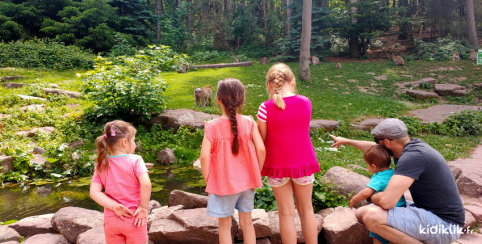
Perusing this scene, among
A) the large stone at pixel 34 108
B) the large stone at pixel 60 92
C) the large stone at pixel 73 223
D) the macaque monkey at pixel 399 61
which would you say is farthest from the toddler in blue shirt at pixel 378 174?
the macaque monkey at pixel 399 61

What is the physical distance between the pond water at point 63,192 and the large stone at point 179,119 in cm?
205

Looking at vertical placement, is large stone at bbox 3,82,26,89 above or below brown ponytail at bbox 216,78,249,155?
below

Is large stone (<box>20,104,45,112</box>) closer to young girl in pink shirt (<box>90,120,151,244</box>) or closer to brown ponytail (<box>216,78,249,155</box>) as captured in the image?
young girl in pink shirt (<box>90,120,151,244</box>)

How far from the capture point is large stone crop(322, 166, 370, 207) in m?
4.40

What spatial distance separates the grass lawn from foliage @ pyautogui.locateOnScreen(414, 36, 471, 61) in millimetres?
1347

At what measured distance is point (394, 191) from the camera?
2.73m

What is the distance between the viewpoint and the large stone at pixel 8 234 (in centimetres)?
374

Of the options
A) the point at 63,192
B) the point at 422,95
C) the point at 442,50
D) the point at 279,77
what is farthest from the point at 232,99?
the point at 442,50

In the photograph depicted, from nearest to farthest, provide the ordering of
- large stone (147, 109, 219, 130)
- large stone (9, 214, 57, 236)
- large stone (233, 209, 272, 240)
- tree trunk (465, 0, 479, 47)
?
large stone (233, 209, 272, 240)
large stone (9, 214, 57, 236)
large stone (147, 109, 219, 130)
tree trunk (465, 0, 479, 47)

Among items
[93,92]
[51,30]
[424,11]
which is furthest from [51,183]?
[424,11]

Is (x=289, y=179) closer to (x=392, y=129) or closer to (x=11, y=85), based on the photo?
(x=392, y=129)

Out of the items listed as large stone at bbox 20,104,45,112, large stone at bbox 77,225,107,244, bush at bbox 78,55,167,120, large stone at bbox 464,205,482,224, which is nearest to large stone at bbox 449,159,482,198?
large stone at bbox 464,205,482,224

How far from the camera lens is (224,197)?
292cm

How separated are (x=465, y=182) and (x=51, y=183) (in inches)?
290
